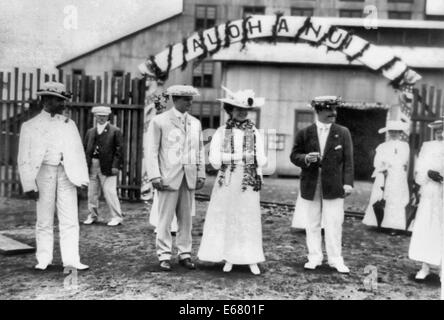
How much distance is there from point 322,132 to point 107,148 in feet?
12.1

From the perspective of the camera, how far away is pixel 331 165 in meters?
5.52

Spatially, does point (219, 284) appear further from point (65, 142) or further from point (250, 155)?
point (65, 142)

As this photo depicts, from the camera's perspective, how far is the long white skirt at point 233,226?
209 inches

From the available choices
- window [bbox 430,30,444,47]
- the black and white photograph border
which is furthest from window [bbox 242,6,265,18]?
the black and white photograph border

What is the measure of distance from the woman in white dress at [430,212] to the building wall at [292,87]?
35.6 ft

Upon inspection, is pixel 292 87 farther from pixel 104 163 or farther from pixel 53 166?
pixel 53 166

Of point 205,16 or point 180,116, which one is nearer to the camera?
point 180,116

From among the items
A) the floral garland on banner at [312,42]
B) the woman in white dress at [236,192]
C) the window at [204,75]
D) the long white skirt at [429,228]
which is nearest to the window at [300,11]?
the window at [204,75]

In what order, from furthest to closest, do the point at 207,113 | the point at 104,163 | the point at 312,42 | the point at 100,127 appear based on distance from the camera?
the point at 207,113 < the point at 312,42 < the point at 100,127 < the point at 104,163

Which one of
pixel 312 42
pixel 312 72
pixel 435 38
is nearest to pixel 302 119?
pixel 312 72

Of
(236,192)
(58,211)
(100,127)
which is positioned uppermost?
(100,127)

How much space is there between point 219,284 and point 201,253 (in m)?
0.62

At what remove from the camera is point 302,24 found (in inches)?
335

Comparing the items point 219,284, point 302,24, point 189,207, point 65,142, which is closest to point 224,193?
point 189,207
